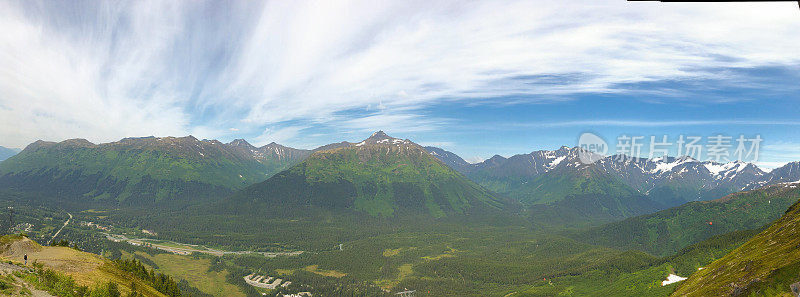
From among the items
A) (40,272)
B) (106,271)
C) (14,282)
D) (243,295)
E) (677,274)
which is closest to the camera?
(14,282)

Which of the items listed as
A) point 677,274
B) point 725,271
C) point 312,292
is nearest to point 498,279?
point 677,274

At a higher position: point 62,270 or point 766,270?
point 62,270

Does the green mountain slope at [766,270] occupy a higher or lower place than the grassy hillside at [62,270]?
lower

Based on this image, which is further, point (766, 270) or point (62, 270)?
point (766, 270)

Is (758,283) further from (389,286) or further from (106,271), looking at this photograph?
(389,286)

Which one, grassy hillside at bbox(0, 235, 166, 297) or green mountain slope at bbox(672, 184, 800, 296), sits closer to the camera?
grassy hillside at bbox(0, 235, 166, 297)

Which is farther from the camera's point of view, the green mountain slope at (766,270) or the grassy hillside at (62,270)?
the green mountain slope at (766,270)

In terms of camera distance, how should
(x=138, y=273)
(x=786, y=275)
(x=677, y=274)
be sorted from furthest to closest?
(x=677, y=274) → (x=138, y=273) → (x=786, y=275)

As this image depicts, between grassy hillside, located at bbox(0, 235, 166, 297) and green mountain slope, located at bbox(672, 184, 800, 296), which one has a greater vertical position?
grassy hillside, located at bbox(0, 235, 166, 297)
